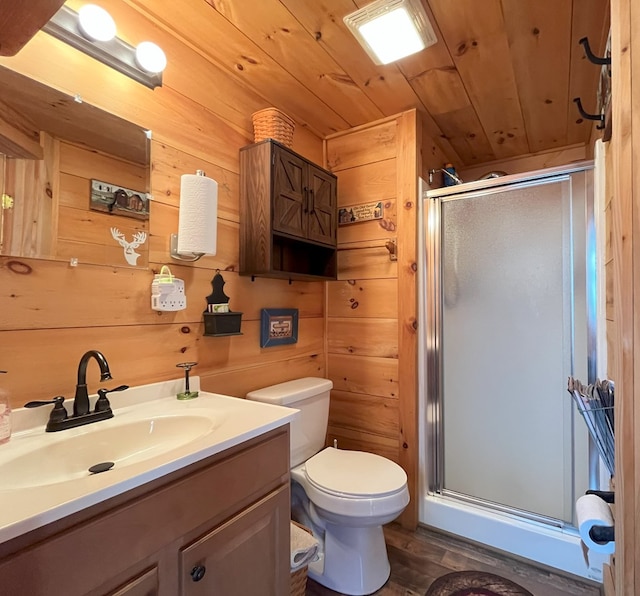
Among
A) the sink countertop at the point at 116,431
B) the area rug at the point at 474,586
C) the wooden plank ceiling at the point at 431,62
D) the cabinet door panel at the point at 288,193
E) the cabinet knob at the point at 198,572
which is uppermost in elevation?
the wooden plank ceiling at the point at 431,62

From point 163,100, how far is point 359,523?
5.92 ft

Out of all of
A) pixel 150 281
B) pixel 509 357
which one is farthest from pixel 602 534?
pixel 150 281

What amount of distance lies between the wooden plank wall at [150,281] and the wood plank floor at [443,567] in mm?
1010

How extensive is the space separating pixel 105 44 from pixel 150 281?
0.78 m

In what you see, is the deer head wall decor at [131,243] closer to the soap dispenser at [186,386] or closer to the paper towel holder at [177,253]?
the paper towel holder at [177,253]

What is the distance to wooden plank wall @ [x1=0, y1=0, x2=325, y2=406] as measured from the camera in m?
0.99

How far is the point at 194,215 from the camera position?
1311 millimetres

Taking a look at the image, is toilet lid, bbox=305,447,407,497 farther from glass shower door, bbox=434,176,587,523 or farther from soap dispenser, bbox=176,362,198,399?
soap dispenser, bbox=176,362,198,399

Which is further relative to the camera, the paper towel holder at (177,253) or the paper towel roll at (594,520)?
the paper towel holder at (177,253)

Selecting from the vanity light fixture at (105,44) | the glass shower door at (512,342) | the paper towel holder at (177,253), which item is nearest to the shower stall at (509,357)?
the glass shower door at (512,342)

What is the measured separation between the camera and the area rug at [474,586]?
1465 millimetres

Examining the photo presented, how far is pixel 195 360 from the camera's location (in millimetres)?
1425

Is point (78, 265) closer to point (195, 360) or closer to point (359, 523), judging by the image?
point (195, 360)

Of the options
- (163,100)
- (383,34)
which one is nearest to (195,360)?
(163,100)
